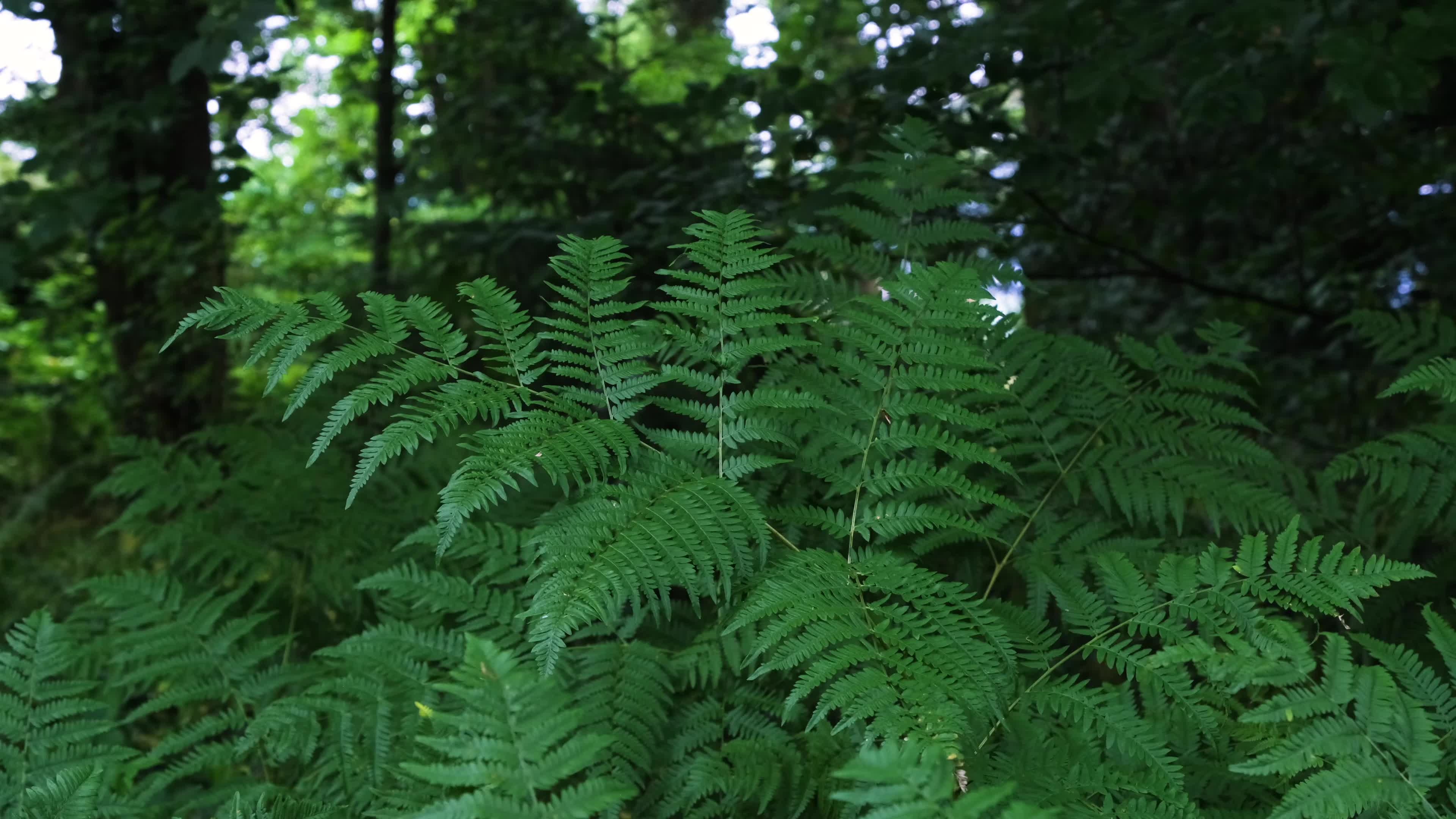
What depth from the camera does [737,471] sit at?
1621 millimetres

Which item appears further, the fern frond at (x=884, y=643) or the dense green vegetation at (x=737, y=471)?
the dense green vegetation at (x=737, y=471)

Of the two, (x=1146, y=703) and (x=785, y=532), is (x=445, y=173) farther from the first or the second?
(x=1146, y=703)

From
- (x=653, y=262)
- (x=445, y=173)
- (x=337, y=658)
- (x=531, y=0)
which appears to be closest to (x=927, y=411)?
(x=337, y=658)

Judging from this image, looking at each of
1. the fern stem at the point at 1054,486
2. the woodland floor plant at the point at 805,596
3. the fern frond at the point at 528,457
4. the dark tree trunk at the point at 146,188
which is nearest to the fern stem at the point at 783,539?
the woodland floor plant at the point at 805,596

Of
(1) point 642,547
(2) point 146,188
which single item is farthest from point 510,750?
(2) point 146,188

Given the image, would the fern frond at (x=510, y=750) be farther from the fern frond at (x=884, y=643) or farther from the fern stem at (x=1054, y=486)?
the fern stem at (x=1054, y=486)

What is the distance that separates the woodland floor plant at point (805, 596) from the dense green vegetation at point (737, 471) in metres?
0.01

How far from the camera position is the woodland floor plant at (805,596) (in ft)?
4.18

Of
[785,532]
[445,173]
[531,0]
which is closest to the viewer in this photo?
[785,532]

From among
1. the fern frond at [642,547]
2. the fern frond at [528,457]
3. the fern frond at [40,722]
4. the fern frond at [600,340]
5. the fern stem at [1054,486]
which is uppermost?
the fern frond at [600,340]

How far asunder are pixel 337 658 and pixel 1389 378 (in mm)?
4787

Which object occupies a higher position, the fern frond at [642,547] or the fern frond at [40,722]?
the fern frond at [642,547]

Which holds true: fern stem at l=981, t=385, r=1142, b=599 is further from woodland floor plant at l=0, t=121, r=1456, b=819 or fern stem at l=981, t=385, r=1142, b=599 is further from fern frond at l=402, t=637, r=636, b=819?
fern frond at l=402, t=637, r=636, b=819

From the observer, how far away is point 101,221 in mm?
4422
